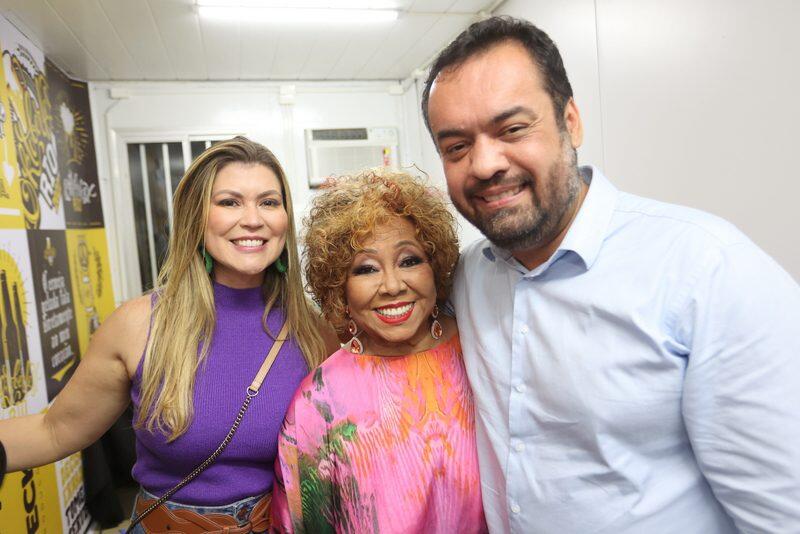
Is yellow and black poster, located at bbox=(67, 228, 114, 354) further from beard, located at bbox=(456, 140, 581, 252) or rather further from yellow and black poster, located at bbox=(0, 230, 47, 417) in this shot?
beard, located at bbox=(456, 140, 581, 252)

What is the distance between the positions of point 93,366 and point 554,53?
59.3 inches

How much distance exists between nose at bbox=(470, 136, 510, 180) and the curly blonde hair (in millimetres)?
333

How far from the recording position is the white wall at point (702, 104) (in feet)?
5.26

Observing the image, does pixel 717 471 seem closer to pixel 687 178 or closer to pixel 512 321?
pixel 512 321

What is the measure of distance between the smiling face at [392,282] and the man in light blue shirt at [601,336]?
0.23m

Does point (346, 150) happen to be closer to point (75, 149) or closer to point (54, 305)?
point (75, 149)

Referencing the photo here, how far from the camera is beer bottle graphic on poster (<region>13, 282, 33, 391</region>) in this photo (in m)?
2.56

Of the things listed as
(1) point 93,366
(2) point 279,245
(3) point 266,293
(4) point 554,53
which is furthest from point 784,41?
(1) point 93,366

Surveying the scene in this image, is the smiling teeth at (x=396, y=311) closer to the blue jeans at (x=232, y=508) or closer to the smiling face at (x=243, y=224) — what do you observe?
the smiling face at (x=243, y=224)

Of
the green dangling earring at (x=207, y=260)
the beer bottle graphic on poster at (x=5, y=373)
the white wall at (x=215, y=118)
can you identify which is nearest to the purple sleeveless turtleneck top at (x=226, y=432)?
the green dangling earring at (x=207, y=260)

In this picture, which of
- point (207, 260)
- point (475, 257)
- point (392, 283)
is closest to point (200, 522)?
point (207, 260)

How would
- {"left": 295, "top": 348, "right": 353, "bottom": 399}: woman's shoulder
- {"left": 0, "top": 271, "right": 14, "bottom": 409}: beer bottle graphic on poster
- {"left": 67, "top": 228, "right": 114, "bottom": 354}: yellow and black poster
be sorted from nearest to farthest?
{"left": 295, "top": 348, "right": 353, "bottom": 399}: woman's shoulder → {"left": 0, "top": 271, "right": 14, "bottom": 409}: beer bottle graphic on poster → {"left": 67, "top": 228, "right": 114, "bottom": 354}: yellow and black poster

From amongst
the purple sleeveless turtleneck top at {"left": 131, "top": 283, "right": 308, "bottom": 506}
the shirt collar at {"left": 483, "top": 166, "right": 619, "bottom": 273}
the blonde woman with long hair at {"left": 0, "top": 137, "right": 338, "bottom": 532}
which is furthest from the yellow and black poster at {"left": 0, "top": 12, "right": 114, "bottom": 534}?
the shirt collar at {"left": 483, "top": 166, "right": 619, "bottom": 273}

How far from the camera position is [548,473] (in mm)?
1104
